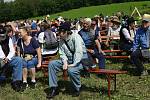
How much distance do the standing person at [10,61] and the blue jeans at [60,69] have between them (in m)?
1.14

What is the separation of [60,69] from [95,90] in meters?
1.05

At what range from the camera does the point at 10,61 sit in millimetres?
11359

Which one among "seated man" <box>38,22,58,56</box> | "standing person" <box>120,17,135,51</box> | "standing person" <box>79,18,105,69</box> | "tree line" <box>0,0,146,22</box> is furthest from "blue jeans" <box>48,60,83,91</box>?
"tree line" <box>0,0,146,22</box>

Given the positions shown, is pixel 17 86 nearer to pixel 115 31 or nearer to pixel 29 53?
pixel 29 53

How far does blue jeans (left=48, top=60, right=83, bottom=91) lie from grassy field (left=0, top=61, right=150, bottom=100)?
34 centimetres

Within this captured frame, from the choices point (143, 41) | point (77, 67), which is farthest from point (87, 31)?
point (77, 67)

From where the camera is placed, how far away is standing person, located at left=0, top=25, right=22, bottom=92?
1109cm

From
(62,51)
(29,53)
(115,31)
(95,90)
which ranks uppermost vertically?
(62,51)

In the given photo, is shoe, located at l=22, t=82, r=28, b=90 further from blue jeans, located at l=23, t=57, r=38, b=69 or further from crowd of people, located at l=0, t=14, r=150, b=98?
blue jeans, located at l=23, t=57, r=38, b=69

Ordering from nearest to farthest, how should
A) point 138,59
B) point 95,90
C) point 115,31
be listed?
point 95,90 → point 138,59 → point 115,31

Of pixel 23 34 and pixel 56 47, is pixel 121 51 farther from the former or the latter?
pixel 23 34

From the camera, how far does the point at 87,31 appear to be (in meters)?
12.4

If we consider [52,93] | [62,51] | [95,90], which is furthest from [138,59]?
[52,93]

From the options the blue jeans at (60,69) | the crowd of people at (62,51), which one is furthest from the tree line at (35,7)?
the blue jeans at (60,69)
